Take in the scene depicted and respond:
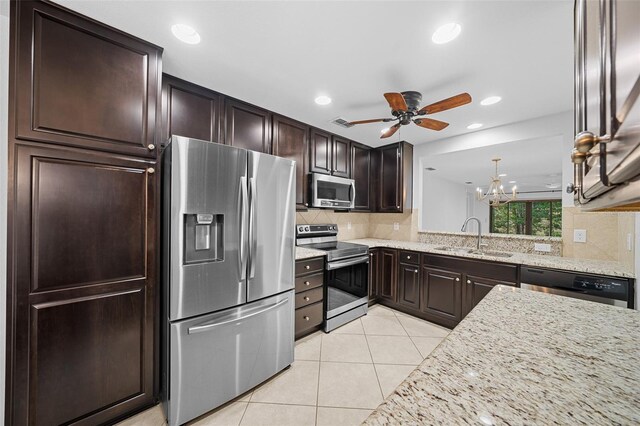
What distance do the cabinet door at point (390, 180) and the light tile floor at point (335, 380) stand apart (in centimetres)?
165

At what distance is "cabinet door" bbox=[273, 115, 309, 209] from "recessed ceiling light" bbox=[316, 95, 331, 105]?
1.70ft

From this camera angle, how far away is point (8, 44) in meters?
1.23

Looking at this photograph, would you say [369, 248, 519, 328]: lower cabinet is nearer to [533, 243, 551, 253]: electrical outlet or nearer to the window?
[533, 243, 551, 253]: electrical outlet

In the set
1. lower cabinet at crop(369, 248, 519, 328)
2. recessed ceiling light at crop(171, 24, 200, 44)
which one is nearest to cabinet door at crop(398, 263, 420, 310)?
lower cabinet at crop(369, 248, 519, 328)

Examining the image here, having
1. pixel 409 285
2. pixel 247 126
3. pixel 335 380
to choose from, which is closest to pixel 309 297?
pixel 335 380

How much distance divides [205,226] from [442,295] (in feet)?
8.65

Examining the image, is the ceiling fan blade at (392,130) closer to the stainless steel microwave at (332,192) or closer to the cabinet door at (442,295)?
the stainless steel microwave at (332,192)

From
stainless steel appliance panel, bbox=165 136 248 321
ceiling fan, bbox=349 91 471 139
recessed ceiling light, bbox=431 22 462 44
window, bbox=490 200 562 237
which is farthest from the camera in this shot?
window, bbox=490 200 562 237

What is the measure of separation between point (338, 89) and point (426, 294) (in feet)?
8.22

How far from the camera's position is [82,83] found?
4.53 ft

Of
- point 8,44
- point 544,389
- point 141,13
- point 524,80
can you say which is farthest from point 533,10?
point 8,44

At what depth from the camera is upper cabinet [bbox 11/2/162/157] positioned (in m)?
1.24

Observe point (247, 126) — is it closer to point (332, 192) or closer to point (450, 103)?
point (332, 192)

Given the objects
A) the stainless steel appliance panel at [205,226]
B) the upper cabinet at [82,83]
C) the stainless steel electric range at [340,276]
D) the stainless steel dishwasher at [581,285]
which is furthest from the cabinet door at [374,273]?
the upper cabinet at [82,83]
